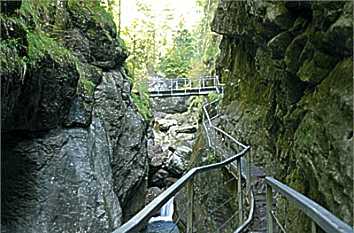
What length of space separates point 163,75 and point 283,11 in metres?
26.5

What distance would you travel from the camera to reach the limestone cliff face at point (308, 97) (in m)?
4.41

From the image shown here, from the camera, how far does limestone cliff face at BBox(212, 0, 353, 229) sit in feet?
14.5

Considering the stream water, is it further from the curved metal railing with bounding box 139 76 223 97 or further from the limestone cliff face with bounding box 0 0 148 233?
the limestone cliff face with bounding box 0 0 148 233

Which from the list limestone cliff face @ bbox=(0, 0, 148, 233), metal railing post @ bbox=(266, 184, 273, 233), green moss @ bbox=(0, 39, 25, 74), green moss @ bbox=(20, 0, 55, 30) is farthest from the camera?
green moss @ bbox=(20, 0, 55, 30)

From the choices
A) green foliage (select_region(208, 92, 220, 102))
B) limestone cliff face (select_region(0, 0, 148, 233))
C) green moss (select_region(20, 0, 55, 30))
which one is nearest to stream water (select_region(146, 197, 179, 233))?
green foliage (select_region(208, 92, 220, 102))

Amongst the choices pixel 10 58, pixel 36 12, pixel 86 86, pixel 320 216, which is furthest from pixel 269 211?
pixel 86 86

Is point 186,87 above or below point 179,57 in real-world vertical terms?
below

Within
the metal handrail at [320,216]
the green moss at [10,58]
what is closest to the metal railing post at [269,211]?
the metal handrail at [320,216]

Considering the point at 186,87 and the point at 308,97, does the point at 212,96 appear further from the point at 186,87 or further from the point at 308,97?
the point at 308,97

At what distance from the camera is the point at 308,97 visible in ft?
20.1

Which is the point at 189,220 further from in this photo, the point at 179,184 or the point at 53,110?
the point at 53,110

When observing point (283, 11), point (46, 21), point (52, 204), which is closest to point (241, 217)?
point (283, 11)

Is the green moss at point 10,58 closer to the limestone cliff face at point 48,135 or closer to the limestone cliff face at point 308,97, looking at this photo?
the limestone cliff face at point 48,135

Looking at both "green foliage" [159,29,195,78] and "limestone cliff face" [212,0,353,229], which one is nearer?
"limestone cliff face" [212,0,353,229]
